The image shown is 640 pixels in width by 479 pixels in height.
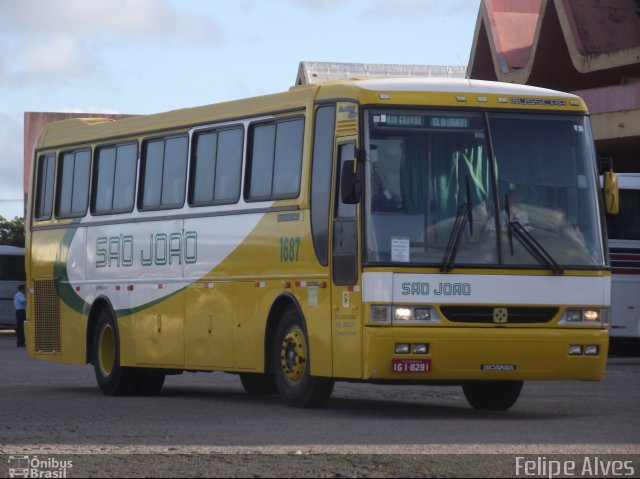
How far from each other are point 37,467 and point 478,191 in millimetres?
6213

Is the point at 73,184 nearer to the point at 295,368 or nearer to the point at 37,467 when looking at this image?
the point at 295,368

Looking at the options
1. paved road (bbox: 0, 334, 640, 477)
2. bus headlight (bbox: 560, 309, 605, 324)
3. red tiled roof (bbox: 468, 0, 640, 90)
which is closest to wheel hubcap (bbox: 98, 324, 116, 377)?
paved road (bbox: 0, 334, 640, 477)

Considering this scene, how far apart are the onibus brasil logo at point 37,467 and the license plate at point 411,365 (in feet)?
15.1

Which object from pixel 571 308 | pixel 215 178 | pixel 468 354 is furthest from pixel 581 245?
pixel 215 178

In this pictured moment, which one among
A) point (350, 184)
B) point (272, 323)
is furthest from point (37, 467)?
point (272, 323)

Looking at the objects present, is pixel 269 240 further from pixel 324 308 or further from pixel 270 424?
pixel 270 424

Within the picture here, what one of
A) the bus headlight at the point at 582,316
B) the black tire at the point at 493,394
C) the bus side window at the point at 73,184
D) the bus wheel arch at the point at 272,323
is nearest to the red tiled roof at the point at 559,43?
the bus side window at the point at 73,184

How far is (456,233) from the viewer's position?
1534 centimetres

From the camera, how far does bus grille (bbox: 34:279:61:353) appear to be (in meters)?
22.3

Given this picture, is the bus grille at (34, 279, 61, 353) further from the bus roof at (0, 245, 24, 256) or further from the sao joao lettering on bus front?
the bus roof at (0, 245, 24, 256)

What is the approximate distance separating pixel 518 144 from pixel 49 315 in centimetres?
879

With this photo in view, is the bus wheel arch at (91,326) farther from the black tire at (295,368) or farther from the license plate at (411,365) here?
the license plate at (411,365)

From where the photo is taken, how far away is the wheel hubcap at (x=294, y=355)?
1645 cm

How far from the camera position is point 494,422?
14.9 meters
